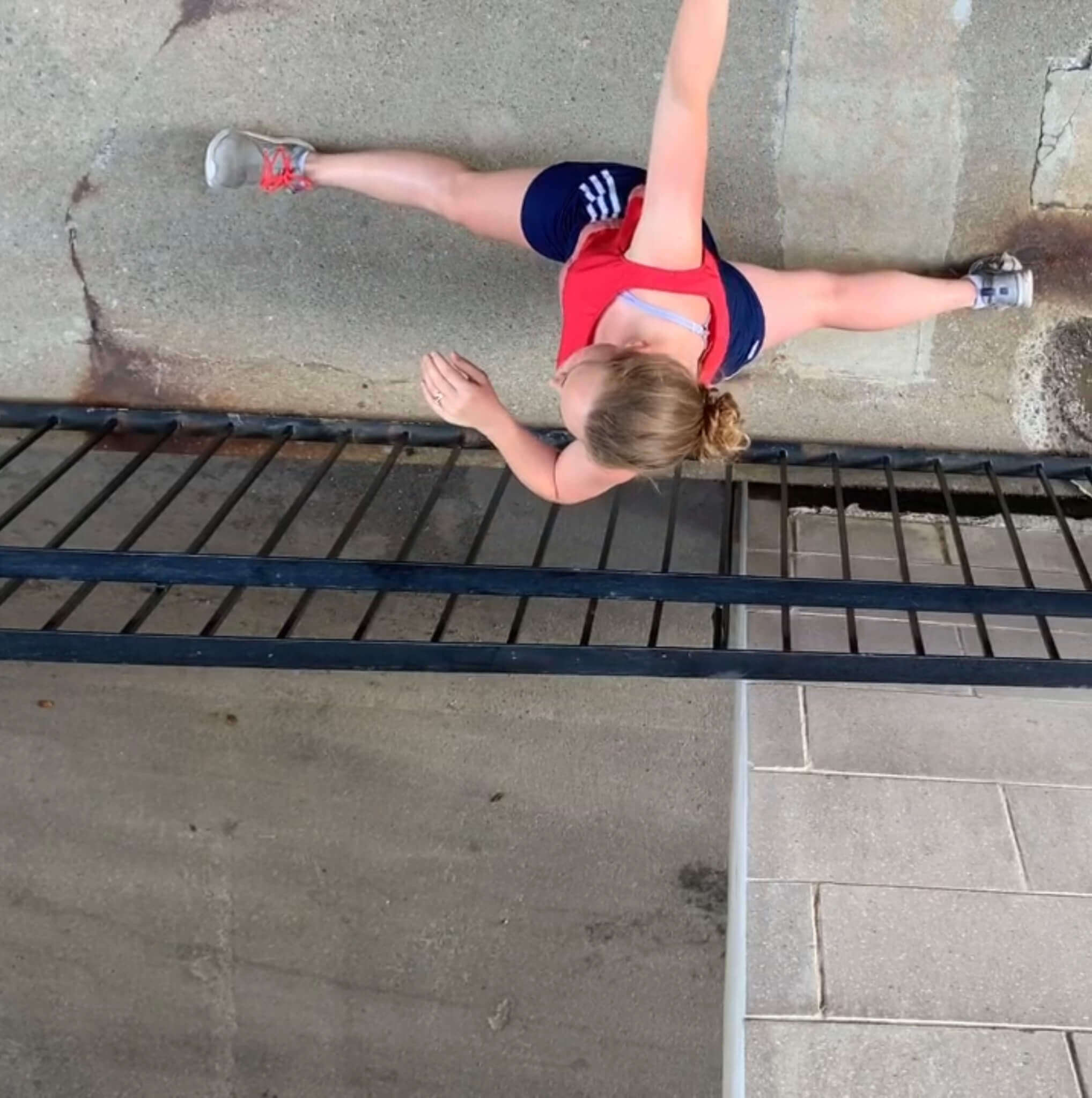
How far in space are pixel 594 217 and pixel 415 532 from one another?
848 millimetres

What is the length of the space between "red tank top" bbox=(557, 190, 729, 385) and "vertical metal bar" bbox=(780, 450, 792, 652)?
1.54 feet

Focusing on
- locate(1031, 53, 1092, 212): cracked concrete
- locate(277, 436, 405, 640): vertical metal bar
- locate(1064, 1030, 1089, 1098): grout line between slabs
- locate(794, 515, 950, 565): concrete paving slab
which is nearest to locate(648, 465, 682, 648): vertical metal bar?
locate(794, 515, 950, 565): concrete paving slab

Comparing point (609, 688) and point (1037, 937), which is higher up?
point (609, 688)

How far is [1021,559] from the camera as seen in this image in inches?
94.3

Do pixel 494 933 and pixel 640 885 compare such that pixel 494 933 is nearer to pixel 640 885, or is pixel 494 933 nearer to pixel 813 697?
pixel 640 885

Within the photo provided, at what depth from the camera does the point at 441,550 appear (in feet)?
Result: 10.3

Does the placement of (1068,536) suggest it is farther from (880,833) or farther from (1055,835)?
(880,833)

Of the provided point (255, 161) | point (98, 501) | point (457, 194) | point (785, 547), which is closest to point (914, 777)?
point (785, 547)

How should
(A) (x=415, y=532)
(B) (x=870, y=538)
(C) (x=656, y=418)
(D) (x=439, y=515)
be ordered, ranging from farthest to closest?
(D) (x=439, y=515), (B) (x=870, y=538), (A) (x=415, y=532), (C) (x=656, y=418)

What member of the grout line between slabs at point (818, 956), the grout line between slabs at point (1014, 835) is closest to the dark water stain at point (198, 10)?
the grout line between slabs at point (818, 956)

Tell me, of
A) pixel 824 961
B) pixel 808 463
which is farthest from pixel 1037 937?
pixel 808 463

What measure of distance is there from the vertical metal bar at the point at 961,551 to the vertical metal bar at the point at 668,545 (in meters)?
0.63

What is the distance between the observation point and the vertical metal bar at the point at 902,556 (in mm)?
2178

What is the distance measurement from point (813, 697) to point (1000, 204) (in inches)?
56.3
